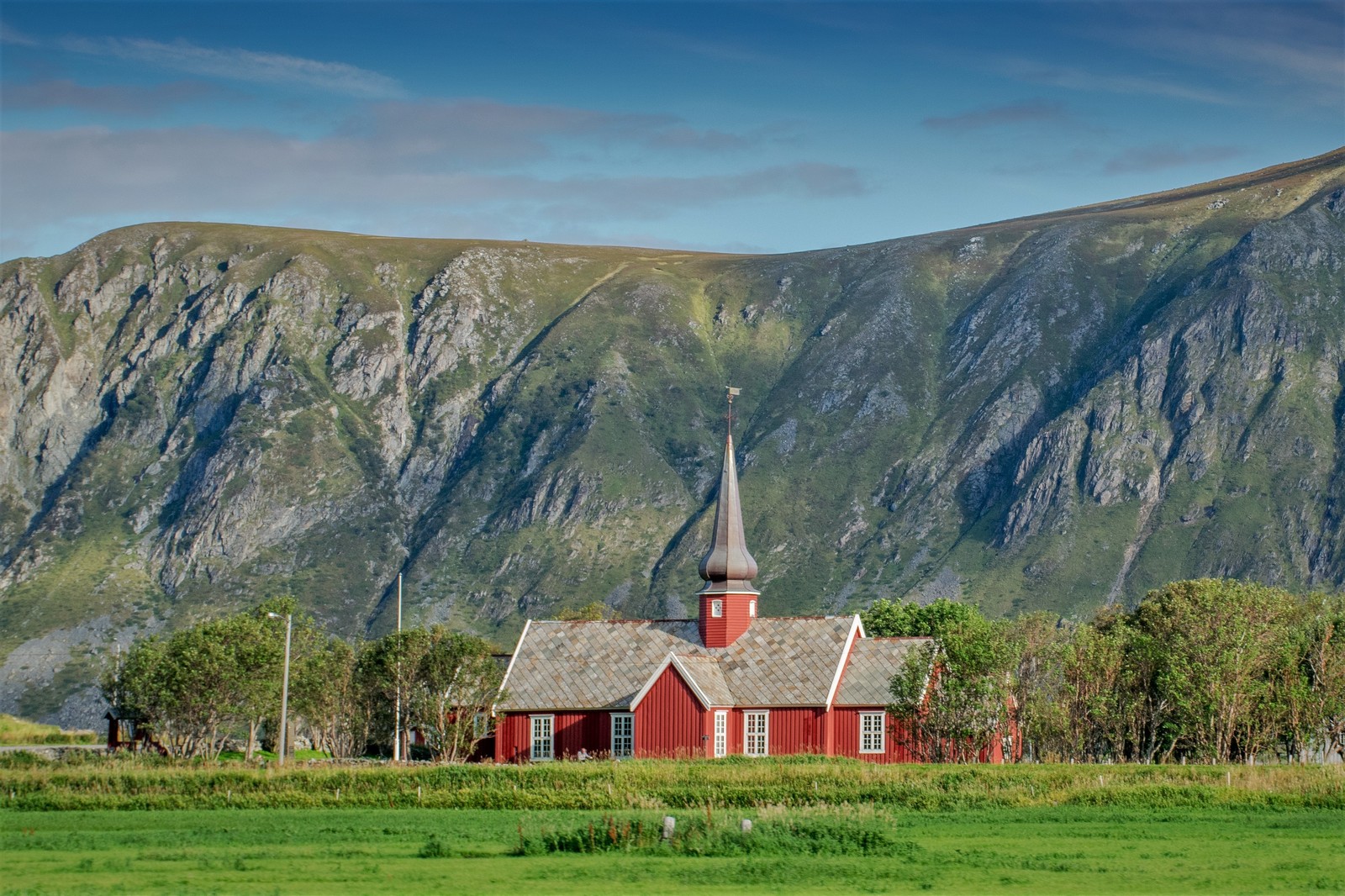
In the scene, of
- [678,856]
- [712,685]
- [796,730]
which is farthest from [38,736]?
[678,856]

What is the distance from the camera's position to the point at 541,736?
79375 millimetres

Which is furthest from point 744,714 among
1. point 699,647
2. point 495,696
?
point 495,696

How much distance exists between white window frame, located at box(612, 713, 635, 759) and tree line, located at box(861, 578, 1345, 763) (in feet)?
37.6

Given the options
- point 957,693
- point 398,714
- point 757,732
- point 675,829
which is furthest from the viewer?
point 398,714

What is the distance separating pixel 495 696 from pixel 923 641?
1898cm

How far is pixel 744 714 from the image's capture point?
78.3m

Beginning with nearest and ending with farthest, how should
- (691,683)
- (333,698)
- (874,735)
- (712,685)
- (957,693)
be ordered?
(957,693) < (691,683) < (874,735) < (712,685) < (333,698)

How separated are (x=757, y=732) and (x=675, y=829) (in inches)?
1359

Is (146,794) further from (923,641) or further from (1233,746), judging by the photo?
(1233,746)

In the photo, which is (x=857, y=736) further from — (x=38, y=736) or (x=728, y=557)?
(x=38, y=736)

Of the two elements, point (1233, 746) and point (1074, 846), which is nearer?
point (1074, 846)

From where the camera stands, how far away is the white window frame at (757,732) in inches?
3056

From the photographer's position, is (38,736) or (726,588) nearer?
(726,588)

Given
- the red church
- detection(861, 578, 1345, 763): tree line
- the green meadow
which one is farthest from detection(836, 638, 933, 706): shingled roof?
the green meadow
